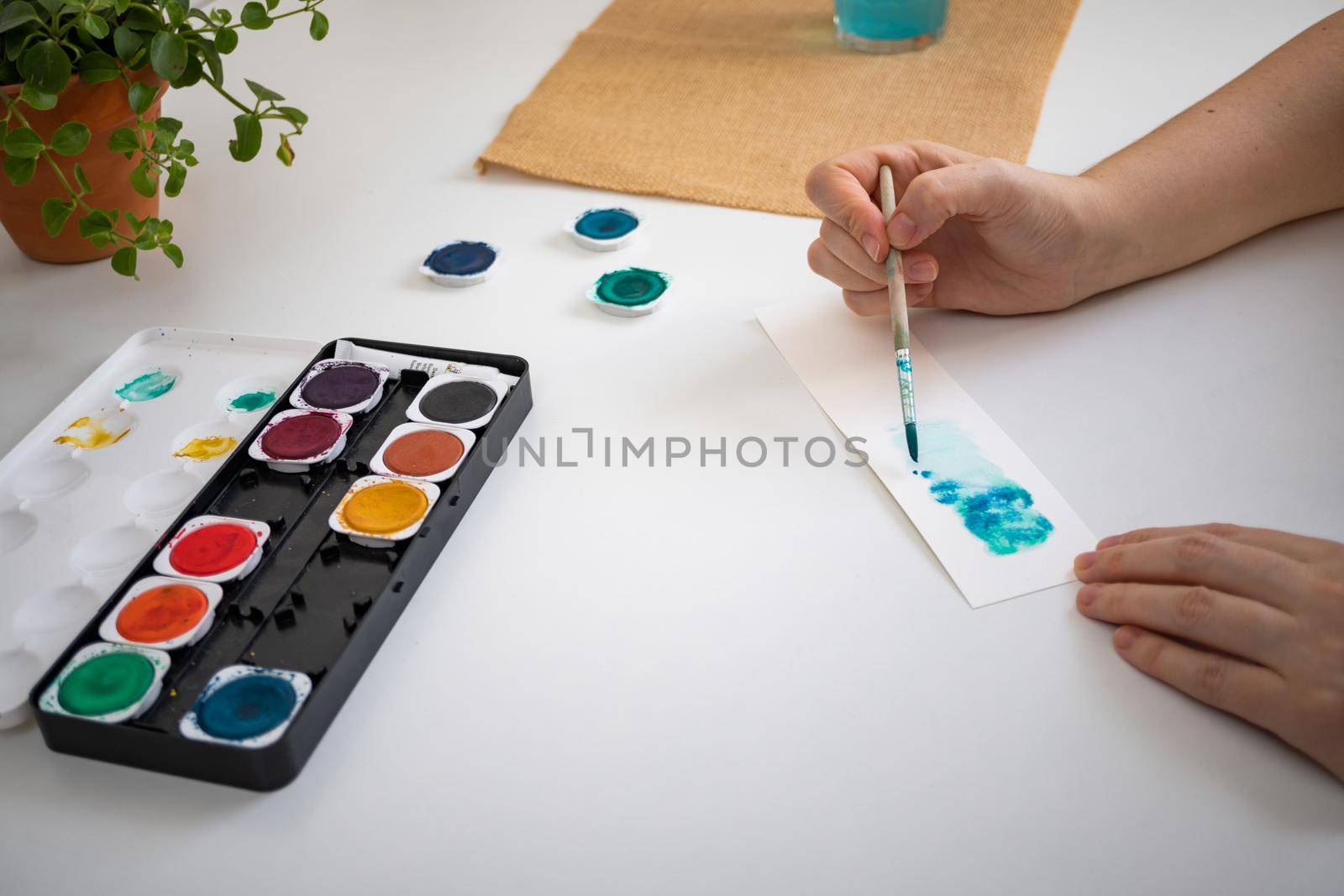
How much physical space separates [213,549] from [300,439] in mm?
128

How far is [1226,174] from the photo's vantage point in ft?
3.42

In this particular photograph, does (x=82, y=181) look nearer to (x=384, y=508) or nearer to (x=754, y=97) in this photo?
Answer: (x=384, y=508)

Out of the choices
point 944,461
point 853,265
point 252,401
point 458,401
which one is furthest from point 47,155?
point 944,461

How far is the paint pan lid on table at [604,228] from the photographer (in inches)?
46.5

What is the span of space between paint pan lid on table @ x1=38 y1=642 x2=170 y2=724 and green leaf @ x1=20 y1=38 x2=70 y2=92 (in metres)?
0.51

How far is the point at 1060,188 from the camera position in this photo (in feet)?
3.28

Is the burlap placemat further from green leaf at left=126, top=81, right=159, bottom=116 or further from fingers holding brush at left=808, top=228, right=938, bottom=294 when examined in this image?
green leaf at left=126, top=81, right=159, bottom=116

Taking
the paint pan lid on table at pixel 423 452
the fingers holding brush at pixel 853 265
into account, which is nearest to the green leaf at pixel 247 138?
the paint pan lid on table at pixel 423 452

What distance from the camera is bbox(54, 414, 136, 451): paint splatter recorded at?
0.93 meters

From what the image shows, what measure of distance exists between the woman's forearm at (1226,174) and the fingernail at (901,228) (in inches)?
7.7

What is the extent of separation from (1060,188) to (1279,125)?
25 centimetres

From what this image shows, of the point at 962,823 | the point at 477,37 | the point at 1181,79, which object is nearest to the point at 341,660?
the point at 962,823

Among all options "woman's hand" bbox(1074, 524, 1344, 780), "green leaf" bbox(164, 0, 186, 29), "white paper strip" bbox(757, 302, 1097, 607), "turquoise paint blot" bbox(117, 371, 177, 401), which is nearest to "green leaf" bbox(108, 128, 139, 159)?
"green leaf" bbox(164, 0, 186, 29)

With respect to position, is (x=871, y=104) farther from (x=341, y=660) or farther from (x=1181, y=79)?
(x=341, y=660)
